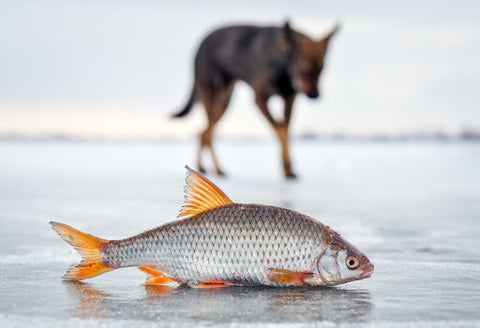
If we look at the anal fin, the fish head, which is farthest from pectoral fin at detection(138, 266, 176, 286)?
the fish head

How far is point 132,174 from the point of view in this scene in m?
12.5

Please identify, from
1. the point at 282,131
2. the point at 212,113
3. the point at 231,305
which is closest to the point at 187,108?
the point at 212,113

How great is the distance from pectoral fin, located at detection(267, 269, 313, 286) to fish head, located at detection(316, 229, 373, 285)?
58 millimetres

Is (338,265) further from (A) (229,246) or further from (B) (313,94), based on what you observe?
(B) (313,94)

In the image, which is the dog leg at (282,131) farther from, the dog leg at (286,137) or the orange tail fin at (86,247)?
the orange tail fin at (86,247)

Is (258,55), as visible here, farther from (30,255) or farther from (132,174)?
(30,255)

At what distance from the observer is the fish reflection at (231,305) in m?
2.58

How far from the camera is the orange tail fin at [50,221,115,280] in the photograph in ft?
10.2

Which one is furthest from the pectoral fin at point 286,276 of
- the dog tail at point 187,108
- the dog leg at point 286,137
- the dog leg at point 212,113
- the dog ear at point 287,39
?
the dog tail at point 187,108

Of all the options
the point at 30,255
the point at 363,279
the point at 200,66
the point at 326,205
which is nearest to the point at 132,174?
the point at 200,66

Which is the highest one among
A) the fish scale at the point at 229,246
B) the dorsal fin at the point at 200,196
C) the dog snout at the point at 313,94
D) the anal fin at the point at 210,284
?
the dog snout at the point at 313,94

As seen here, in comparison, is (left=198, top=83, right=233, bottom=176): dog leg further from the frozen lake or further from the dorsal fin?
the dorsal fin

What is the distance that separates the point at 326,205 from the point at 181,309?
4.61 meters

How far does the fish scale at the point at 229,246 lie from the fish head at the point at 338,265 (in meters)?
0.03
